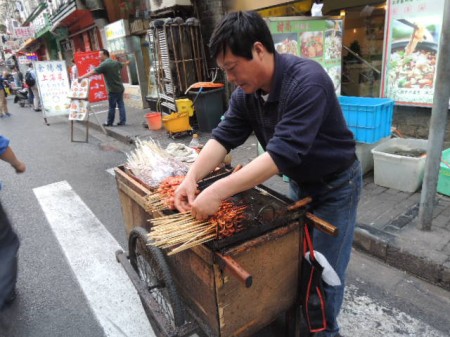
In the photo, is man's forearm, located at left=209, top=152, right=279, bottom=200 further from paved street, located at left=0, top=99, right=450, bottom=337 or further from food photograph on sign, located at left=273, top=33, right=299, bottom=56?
food photograph on sign, located at left=273, top=33, right=299, bottom=56

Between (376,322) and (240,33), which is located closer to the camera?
(240,33)

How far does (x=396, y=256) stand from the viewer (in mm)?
3127

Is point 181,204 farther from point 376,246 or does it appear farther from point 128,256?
point 376,246

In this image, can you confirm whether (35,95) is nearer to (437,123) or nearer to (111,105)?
(111,105)

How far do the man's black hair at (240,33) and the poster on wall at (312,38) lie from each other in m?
3.30

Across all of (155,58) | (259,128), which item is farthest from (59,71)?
(259,128)

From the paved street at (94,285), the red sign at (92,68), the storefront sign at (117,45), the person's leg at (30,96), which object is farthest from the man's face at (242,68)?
the person's leg at (30,96)

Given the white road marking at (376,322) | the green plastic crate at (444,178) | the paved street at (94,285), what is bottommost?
the white road marking at (376,322)

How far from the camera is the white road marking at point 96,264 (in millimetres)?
2770

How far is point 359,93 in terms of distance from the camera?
7.74 m

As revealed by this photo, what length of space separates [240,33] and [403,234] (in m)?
2.84

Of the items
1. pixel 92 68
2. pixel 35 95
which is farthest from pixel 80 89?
pixel 35 95

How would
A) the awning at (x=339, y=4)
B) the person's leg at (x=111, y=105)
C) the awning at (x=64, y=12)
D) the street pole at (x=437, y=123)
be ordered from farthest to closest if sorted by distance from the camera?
the awning at (x=64, y=12) < the person's leg at (x=111, y=105) < the awning at (x=339, y=4) < the street pole at (x=437, y=123)

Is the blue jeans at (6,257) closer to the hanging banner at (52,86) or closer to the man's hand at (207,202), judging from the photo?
the man's hand at (207,202)
